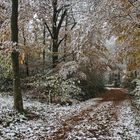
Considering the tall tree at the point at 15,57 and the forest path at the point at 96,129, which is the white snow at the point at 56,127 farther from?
the tall tree at the point at 15,57

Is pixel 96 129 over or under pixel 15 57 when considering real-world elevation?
under

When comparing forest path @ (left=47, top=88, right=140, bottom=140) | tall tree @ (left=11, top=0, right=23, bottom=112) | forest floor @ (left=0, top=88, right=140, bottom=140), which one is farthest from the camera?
tall tree @ (left=11, top=0, right=23, bottom=112)

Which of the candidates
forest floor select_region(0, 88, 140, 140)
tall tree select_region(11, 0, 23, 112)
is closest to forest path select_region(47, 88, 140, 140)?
forest floor select_region(0, 88, 140, 140)

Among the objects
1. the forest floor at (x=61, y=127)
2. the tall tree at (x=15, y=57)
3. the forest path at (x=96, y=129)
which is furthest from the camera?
the tall tree at (x=15, y=57)

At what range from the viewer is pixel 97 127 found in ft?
37.3

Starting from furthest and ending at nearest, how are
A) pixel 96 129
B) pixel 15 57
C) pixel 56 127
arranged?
pixel 15 57
pixel 96 129
pixel 56 127

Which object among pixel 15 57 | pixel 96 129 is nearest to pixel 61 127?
pixel 96 129

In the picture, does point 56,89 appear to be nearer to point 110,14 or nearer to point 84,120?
point 84,120

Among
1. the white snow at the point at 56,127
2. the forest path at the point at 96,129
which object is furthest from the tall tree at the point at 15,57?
the forest path at the point at 96,129

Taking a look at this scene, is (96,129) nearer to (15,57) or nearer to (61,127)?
(61,127)

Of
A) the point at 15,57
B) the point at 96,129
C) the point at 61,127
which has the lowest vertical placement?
the point at 96,129

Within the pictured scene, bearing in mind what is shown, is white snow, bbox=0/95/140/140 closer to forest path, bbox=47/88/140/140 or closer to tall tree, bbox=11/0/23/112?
forest path, bbox=47/88/140/140

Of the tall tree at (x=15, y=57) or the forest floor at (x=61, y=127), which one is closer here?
the forest floor at (x=61, y=127)

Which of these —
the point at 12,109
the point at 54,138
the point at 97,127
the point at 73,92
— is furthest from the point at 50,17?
the point at 54,138
